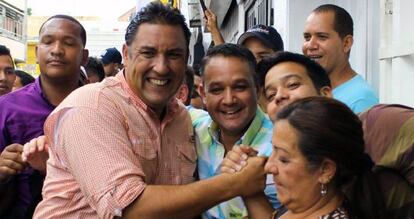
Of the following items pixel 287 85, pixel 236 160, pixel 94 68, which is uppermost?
pixel 94 68

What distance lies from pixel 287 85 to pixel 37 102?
150cm

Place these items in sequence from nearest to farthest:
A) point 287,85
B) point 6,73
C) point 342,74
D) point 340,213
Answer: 1. point 340,213
2. point 287,85
3. point 342,74
4. point 6,73

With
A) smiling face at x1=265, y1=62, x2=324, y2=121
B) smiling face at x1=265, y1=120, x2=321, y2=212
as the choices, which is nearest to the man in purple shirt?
smiling face at x1=265, y1=62, x2=324, y2=121

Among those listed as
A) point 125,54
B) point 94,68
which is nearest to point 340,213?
point 125,54

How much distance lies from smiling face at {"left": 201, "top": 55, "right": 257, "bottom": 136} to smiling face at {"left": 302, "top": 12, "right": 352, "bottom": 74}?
1259 mm

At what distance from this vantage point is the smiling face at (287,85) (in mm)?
2308

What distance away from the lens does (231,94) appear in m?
2.56

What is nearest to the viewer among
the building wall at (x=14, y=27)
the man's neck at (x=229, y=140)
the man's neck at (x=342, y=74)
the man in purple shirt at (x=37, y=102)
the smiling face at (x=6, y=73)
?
the man's neck at (x=229, y=140)

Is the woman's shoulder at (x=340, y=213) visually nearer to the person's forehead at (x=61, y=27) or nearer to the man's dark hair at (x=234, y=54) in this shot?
the man's dark hair at (x=234, y=54)

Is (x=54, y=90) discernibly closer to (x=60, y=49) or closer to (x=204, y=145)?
(x=60, y=49)

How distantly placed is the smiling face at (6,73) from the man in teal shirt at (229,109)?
10.5 ft

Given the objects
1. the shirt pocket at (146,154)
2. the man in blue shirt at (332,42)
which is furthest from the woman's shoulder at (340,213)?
the man in blue shirt at (332,42)

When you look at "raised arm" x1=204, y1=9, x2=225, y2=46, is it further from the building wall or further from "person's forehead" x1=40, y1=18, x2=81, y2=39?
the building wall

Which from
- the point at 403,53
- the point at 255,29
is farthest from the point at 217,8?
the point at 403,53
